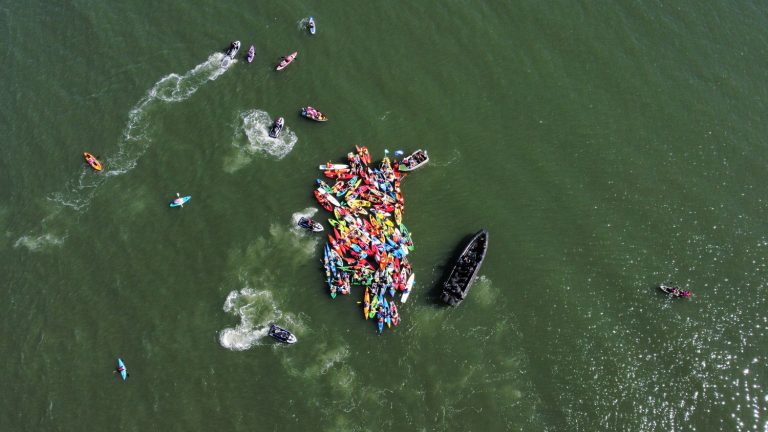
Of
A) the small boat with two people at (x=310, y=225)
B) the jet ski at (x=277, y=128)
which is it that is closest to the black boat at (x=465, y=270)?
the small boat with two people at (x=310, y=225)

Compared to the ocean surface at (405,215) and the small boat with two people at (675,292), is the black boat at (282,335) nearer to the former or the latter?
the ocean surface at (405,215)

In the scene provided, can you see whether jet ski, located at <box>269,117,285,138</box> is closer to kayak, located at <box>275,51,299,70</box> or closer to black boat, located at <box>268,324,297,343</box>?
kayak, located at <box>275,51,299,70</box>

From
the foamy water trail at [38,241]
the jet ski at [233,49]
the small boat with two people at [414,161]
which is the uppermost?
the jet ski at [233,49]

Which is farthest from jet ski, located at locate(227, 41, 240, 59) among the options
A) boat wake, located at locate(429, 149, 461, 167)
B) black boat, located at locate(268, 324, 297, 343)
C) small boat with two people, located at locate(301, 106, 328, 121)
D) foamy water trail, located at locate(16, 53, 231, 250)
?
black boat, located at locate(268, 324, 297, 343)

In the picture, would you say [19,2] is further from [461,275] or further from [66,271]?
[461,275]

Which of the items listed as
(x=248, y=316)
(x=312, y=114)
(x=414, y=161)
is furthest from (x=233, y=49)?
(x=248, y=316)

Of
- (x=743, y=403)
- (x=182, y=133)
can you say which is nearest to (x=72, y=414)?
(x=182, y=133)
